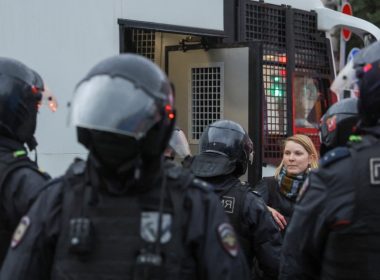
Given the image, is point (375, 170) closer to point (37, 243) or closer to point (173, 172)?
point (173, 172)

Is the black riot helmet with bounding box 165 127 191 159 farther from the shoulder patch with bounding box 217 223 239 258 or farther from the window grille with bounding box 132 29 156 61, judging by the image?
the window grille with bounding box 132 29 156 61

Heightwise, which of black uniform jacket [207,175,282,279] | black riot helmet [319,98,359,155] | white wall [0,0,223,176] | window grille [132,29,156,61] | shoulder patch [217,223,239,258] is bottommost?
black uniform jacket [207,175,282,279]

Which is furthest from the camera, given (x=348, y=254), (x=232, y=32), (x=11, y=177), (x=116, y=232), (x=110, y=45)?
(x=232, y=32)

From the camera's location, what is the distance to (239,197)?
4262 mm

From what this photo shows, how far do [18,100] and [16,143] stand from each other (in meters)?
0.20

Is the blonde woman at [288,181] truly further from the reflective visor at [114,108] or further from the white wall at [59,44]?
the reflective visor at [114,108]

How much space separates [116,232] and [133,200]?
113 millimetres

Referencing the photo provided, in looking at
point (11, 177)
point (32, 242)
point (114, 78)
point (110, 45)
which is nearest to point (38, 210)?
point (32, 242)

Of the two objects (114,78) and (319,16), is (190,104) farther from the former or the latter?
(114,78)

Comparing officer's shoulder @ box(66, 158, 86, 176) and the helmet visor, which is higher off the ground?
the helmet visor

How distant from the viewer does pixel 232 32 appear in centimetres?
741

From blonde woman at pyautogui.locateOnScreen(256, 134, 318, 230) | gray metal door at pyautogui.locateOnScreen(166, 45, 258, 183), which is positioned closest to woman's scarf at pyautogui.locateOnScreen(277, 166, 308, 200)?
blonde woman at pyautogui.locateOnScreen(256, 134, 318, 230)

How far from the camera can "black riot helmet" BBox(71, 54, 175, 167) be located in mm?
2457

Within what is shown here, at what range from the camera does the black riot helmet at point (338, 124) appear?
148 inches
